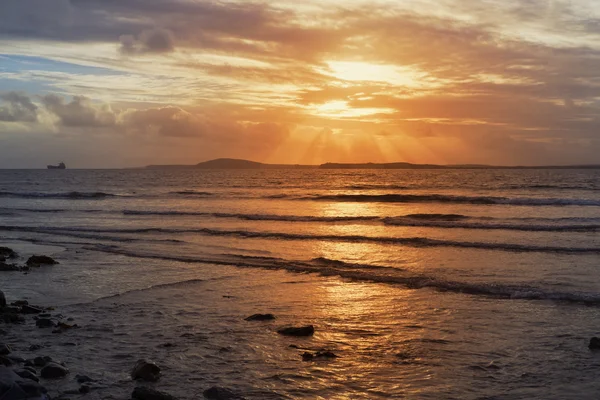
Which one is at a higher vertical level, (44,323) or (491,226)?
(491,226)

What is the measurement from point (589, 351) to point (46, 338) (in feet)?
29.4

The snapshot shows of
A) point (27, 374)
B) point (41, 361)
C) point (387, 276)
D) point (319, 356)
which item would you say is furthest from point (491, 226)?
point (27, 374)

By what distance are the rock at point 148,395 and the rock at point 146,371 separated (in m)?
0.74

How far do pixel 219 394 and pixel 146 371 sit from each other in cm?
128

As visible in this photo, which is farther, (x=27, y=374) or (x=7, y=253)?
(x=7, y=253)

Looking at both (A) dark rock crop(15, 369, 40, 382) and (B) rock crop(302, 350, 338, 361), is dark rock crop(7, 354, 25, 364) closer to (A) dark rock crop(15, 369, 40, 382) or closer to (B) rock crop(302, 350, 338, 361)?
(A) dark rock crop(15, 369, 40, 382)

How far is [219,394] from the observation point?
24.5 ft

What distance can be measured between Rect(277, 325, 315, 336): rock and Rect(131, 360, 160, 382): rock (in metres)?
2.74

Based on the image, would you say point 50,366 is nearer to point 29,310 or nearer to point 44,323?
point 44,323

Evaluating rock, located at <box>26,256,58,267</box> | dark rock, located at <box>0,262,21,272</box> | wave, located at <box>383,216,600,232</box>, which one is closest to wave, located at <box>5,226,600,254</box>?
wave, located at <box>383,216,600,232</box>

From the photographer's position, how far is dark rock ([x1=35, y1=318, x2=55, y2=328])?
1073 centimetres

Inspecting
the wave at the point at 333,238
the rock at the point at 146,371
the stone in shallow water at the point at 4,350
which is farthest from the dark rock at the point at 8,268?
the rock at the point at 146,371

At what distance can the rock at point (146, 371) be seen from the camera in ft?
26.4

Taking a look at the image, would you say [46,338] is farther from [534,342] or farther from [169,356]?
[534,342]
